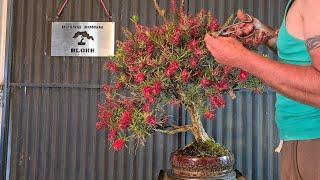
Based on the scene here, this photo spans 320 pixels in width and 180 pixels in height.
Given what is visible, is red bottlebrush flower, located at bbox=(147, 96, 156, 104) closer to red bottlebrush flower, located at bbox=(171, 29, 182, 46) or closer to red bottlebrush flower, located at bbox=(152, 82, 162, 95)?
→ red bottlebrush flower, located at bbox=(152, 82, 162, 95)

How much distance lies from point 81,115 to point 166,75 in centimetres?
118

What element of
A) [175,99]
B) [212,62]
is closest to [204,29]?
[212,62]

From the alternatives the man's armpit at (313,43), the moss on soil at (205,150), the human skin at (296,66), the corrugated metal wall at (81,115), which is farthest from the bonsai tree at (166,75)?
the corrugated metal wall at (81,115)

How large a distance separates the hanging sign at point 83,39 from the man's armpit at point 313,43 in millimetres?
1522

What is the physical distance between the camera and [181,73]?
1179 mm

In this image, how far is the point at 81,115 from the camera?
2232 millimetres

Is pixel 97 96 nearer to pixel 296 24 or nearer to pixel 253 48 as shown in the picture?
pixel 253 48

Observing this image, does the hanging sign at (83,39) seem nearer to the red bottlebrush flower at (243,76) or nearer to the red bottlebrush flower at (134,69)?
the red bottlebrush flower at (134,69)

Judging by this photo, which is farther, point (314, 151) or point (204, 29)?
point (204, 29)

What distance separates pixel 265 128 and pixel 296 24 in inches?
54.2

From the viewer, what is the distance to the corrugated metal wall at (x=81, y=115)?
218cm

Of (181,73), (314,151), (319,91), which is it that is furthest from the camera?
(181,73)

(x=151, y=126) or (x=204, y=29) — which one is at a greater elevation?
(x=204, y=29)

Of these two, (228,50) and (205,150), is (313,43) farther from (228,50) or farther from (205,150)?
(205,150)
